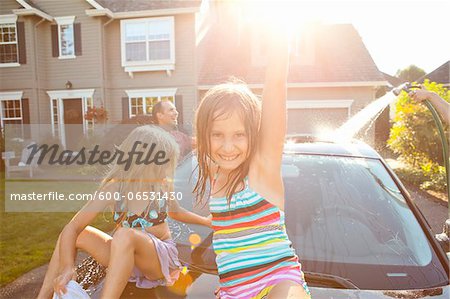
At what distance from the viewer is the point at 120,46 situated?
1538cm

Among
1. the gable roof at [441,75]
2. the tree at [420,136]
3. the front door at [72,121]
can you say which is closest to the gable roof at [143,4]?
the front door at [72,121]

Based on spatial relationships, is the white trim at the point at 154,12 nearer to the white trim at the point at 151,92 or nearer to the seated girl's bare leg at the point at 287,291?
the white trim at the point at 151,92

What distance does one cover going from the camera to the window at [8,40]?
15.5 metres

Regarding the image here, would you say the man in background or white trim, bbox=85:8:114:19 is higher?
white trim, bbox=85:8:114:19

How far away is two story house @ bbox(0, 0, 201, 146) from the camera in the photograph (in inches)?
585

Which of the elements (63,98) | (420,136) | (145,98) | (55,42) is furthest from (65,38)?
(420,136)

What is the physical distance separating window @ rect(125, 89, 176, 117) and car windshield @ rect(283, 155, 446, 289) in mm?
12976

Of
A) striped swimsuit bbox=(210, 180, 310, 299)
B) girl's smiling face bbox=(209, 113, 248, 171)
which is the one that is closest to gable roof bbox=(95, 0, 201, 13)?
girl's smiling face bbox=(209, 113, 248, 171)

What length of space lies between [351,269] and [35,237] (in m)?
5.01

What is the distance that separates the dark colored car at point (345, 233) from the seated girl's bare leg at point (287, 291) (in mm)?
169

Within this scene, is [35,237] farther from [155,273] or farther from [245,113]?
[245,113]

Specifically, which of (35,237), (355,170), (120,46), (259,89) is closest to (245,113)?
(355,170)

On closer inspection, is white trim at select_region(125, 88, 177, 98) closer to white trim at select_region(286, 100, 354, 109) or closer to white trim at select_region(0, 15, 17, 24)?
white trim at select_region(286, 100, 354, 109)

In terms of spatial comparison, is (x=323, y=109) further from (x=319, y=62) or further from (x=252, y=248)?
(x=252, y=248)
